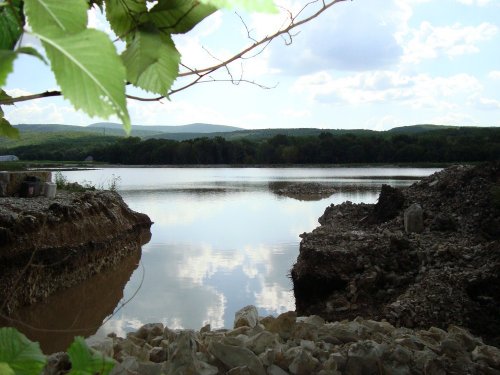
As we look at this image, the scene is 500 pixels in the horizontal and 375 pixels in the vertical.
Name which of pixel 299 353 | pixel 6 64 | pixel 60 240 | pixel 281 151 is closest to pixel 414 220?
pixel 60 240

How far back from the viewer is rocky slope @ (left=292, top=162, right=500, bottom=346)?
575 centimetres

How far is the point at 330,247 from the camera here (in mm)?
8117

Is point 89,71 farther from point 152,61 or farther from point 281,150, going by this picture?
point 281,150

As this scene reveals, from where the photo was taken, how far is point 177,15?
551mm

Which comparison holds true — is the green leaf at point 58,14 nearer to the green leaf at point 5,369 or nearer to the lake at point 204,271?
the green leaf at point 5,369

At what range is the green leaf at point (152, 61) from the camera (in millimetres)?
521

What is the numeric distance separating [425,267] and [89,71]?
7.21 meters

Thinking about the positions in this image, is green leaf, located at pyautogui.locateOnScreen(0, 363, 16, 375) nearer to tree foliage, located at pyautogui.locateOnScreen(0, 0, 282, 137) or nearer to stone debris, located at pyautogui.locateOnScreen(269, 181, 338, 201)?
tree foliage, located at pyautogui.locateOnScreen(0, 0, 282, 137)

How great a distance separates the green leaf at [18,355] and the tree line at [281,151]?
167 feet

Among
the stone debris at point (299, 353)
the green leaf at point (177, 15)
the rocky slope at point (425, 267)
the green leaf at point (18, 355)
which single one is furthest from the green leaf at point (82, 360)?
the rocky slope at point (425, 267)

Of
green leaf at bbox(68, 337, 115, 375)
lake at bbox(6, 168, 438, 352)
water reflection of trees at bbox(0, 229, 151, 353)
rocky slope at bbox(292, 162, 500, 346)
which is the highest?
green leaf at bbox(68, 337, 115, 375)

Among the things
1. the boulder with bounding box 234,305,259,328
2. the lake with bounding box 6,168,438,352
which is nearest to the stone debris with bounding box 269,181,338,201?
the lake with bounding box 6,168,438,352

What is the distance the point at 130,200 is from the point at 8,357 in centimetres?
2385

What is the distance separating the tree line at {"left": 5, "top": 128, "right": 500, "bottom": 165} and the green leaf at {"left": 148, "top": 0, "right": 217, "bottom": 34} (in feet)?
167
